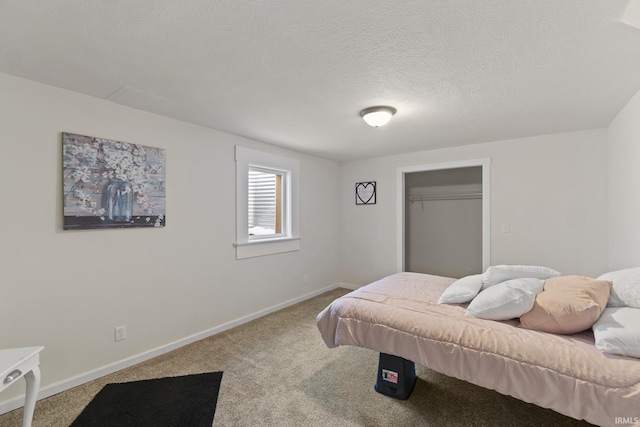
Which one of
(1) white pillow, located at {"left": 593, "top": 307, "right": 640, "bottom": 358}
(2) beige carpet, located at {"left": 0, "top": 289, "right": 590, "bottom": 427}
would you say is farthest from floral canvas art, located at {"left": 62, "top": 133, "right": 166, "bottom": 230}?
(1) white pillow, located at {"left": 593, "top": 307, "right": 640, "bottom": 358}

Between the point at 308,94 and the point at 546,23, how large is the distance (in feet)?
4.76

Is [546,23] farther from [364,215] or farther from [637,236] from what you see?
[364,215]

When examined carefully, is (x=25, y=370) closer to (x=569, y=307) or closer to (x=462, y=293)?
(x=462, y=293)

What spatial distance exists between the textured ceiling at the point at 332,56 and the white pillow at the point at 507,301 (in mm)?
1390

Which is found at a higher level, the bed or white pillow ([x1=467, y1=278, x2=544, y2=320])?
white pillow ([x1=467, y1=278, x2=544, y2=320])

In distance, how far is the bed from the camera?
128 cm

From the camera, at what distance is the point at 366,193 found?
475 centimetres

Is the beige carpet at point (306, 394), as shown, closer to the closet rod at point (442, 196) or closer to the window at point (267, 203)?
the window at point (267, 203)

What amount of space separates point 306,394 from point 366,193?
3272 millimetres

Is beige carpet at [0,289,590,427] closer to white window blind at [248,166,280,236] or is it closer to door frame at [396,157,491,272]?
white window blind at [248,166,280,236]

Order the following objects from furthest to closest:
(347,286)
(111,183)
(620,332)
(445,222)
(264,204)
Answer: (347,286) < (445,222) < (264,204) < (111,183) < (620,332)

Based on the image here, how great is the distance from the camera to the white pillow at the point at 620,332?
1.31 m

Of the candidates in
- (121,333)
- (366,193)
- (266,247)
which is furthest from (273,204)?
(121,333)

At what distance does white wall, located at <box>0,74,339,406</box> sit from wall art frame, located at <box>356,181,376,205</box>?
6.43 ft
